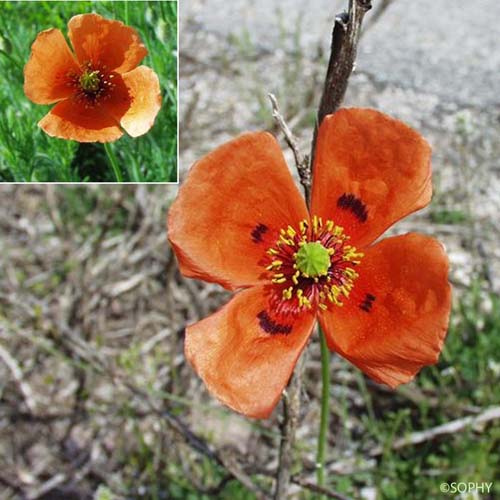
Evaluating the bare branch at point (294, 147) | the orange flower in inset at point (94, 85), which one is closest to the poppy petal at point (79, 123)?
the orange flower in inset at point (94, 85)

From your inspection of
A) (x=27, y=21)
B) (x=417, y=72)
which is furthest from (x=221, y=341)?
(x=417, y=72)

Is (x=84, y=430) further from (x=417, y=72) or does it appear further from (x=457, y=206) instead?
(x=417, y=72)

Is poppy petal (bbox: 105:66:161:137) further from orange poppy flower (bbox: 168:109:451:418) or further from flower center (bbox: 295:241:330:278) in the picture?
flower center (bbox: 295:241:330:278)

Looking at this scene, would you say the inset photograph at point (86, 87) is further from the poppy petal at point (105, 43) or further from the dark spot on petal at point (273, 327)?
the dark spot on petal at point (273, 327)

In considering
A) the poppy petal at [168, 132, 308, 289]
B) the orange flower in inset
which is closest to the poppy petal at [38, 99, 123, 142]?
the orange flower in inset

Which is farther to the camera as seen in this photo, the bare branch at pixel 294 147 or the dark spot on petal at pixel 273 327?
the dark spot on petal at pixel 273 327

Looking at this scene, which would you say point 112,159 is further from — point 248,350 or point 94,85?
point 248,350

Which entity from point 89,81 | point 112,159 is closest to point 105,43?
point 89,81
